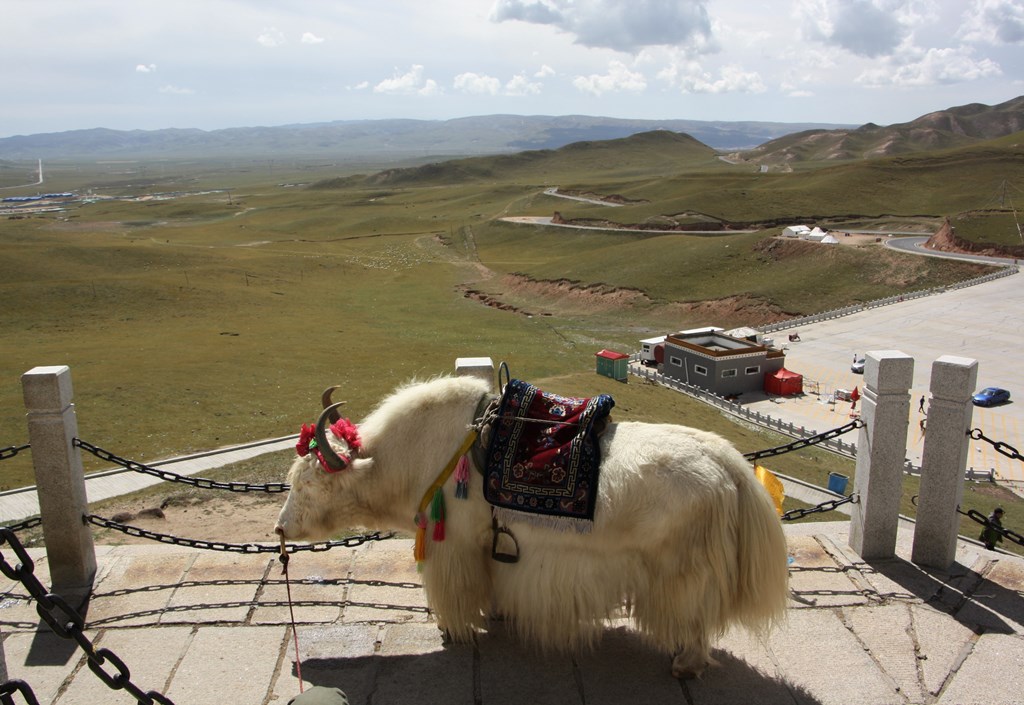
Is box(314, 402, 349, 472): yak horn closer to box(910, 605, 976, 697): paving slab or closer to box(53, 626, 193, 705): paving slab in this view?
box(53, 626, 193, 705): paving slab

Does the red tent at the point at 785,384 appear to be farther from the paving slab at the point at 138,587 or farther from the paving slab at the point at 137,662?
the paving slab at the point at 137,662

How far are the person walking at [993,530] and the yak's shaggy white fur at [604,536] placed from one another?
9.62 ft

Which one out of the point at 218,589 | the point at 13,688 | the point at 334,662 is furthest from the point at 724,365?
the point at 13,688

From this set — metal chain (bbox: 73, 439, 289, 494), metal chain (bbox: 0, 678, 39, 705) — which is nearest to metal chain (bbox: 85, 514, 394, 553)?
metal chain (bbox: 73, 439, 289, 494)

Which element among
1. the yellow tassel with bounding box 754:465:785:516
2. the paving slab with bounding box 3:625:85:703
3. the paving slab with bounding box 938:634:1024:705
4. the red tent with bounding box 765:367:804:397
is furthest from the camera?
the red tent with bounding box 765:367:804:397

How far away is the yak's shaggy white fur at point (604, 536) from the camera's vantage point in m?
4.81

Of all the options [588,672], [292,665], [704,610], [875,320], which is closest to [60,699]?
[292,665]

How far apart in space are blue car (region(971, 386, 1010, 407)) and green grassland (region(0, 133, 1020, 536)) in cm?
1077

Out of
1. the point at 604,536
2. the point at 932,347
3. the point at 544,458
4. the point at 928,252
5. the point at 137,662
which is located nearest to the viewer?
the point at 604,536

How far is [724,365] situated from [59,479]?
106ft

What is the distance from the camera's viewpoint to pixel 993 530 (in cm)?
683

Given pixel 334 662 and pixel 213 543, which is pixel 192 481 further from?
pixel 334 662

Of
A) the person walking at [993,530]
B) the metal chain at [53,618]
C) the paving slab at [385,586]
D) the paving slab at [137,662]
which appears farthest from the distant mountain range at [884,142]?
the metal chain at [53,618]

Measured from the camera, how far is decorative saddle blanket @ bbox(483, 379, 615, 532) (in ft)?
16.2
